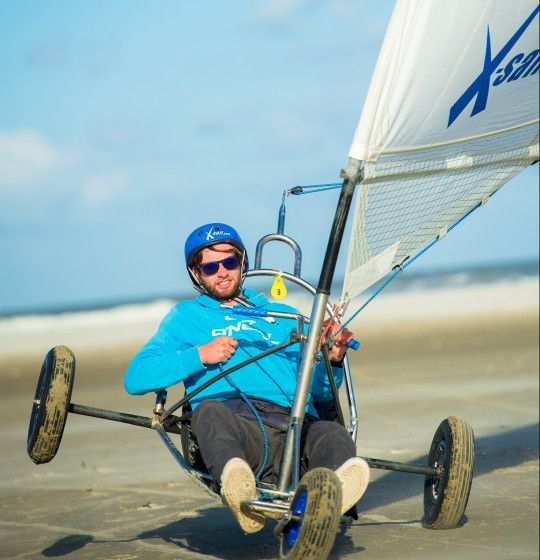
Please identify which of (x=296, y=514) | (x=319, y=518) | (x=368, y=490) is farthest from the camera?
(x=368, y=490)

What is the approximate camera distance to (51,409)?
517 cm

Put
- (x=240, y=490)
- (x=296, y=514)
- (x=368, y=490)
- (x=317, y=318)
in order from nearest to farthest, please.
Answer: (x=296, y=514), (x=240, y=490), (x=317, y=318), (x=368, y=490)

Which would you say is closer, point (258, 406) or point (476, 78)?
point (476, 78)

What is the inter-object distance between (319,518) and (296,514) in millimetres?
236

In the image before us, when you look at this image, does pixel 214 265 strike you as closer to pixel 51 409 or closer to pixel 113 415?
pixel 113 415

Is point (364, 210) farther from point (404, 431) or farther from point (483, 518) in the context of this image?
point (404, 431)

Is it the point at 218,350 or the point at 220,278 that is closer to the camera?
the point at 218,350

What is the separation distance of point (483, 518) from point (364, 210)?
1818 millimetres

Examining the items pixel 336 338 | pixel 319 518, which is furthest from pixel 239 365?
pixel 319 518

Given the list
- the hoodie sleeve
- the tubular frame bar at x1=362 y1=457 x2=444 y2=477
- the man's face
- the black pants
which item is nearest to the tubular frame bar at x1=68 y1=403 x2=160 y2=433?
the hoodie sleeve

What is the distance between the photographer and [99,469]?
7.95 m

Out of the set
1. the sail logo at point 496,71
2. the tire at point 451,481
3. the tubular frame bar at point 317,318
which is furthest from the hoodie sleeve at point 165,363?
the sail logo at point 496,71

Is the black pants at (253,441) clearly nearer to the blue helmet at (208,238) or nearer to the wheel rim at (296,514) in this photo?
the wheel rim at (296,514)

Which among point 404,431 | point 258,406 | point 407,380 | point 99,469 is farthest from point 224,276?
point 407,380
